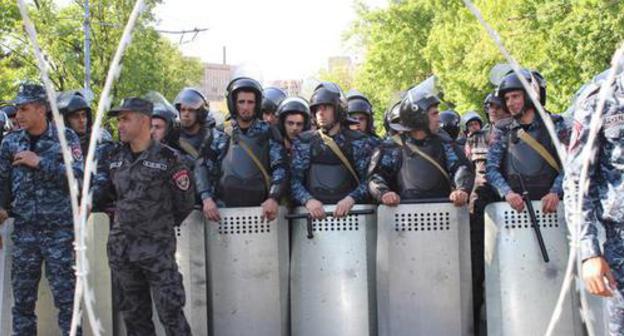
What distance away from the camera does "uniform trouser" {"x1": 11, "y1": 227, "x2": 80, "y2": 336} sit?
6.12m

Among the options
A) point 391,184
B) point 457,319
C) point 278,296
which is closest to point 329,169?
point 391,184

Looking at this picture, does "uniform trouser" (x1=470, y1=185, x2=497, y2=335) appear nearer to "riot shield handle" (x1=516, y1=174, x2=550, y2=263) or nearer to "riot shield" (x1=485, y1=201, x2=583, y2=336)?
"riot shield" (x1=485, y1=201, x2=583, y2=336)

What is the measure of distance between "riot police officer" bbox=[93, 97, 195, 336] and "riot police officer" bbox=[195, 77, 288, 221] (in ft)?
2.36

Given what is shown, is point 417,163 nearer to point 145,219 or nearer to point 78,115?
point 145,219

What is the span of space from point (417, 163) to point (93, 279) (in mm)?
2718

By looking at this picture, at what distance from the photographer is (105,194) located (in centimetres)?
631

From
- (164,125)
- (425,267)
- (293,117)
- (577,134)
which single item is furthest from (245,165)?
(577,134)

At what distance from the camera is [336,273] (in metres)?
6.38

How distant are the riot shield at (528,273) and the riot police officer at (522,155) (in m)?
0.13

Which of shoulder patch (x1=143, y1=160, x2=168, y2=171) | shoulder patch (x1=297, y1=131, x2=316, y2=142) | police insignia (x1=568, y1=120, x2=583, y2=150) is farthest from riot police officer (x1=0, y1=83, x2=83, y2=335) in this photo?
police insignia (x1=568, y1=120, x2=583, y2=150)

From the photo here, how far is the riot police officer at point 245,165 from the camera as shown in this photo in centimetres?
664

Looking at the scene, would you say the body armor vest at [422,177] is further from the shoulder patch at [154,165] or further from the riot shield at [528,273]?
the shoulder patch at [154,165]

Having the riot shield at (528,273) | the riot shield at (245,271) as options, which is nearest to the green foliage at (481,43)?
the riot shield at (528,273)

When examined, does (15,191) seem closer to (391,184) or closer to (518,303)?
(391,184)
